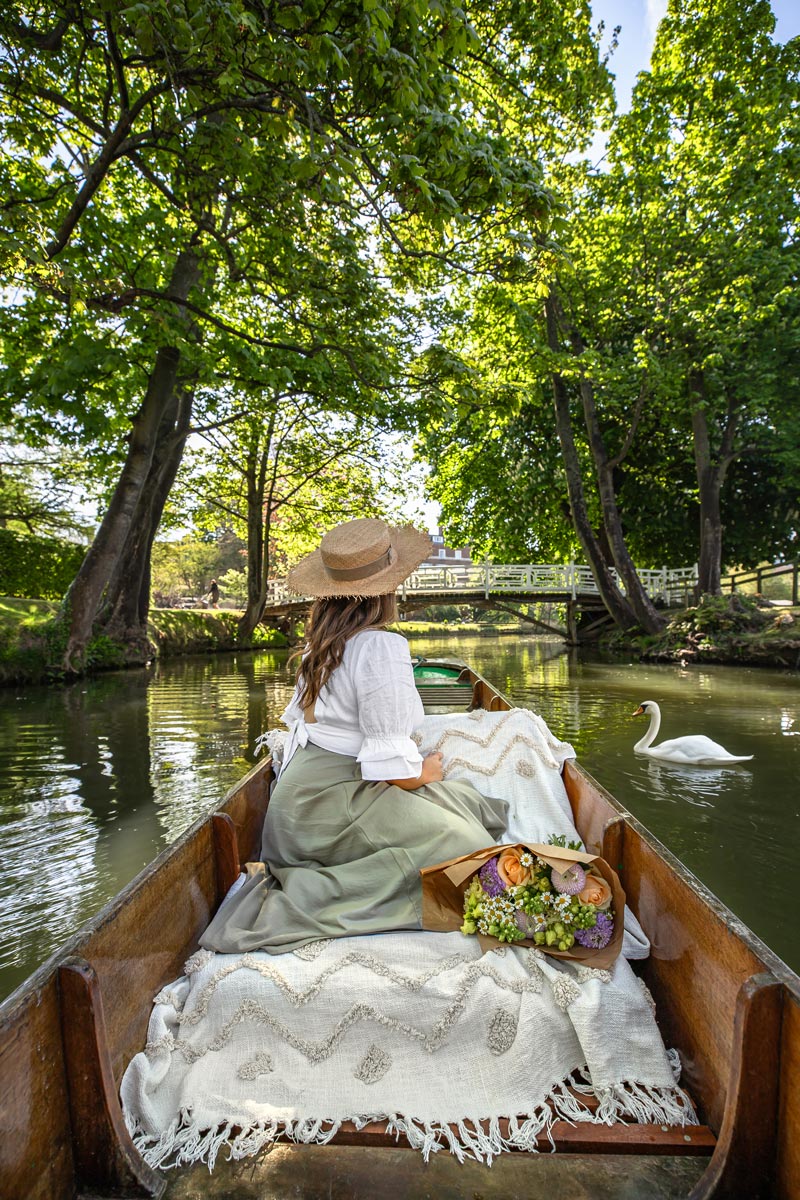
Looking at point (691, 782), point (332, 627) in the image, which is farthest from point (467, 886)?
point (691, 782)

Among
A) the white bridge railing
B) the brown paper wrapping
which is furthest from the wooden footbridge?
the brown paper wrapping

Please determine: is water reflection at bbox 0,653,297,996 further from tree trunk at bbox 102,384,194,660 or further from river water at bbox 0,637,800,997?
tree trunk at bbox 102,384,194,660

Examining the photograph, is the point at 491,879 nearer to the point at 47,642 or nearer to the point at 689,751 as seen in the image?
the point at 689,751

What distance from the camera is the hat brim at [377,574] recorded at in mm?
2256

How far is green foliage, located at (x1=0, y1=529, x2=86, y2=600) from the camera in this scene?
49.8ft

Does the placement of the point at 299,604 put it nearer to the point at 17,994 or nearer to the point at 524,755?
the point at 524,755

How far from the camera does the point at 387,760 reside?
2094mm

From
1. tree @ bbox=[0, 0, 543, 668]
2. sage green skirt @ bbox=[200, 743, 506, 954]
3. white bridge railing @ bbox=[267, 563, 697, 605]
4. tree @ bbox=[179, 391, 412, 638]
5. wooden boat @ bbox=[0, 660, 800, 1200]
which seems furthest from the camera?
white bridge railing @ bbox=[267, 563, 697, 605]

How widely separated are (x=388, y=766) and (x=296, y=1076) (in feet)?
2.69

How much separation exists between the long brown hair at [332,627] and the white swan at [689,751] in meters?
4.09

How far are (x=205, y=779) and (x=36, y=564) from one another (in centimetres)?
1266

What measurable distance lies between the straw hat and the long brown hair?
39 mm

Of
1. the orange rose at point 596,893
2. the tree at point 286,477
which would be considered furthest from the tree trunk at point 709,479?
the orange rose at point 596,893

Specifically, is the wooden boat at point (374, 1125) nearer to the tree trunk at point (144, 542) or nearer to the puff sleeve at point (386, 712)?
the puff sleeve at point (386, 712)
